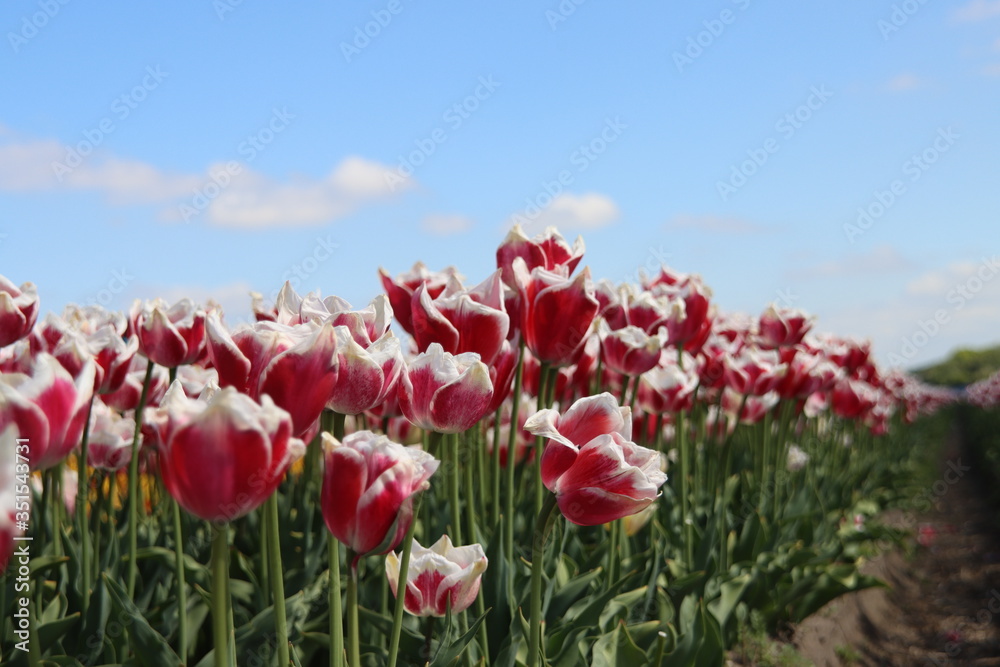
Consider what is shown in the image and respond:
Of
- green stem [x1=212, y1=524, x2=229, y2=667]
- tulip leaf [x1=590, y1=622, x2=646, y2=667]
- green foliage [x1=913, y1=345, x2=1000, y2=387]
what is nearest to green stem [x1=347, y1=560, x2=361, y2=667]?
green stem [x1=212, y1=524, x2=229, y2=667]

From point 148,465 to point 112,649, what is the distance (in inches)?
53.4

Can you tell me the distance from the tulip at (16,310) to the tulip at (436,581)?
112 cm

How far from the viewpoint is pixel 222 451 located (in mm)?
865

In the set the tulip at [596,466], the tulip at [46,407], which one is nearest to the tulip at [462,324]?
the tulip at [596,466]

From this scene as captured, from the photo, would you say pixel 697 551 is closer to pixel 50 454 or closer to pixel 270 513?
pixel 270 513

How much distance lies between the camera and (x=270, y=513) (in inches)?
50.8

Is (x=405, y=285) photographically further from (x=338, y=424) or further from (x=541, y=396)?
(x=338, y=424)

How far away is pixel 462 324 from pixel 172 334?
0.92 metres

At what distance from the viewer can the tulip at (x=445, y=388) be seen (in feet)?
4.49

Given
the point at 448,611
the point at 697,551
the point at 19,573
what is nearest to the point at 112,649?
the point at 19,573

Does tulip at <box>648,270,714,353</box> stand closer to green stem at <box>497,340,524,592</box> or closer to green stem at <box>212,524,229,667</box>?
green stem at <box>497,340,524,592</box>

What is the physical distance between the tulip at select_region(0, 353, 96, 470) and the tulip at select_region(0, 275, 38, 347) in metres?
1.09

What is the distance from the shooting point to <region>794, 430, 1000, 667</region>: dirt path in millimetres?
4492

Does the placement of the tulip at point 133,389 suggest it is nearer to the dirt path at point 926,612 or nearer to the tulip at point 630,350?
the tulip at point 630,350
